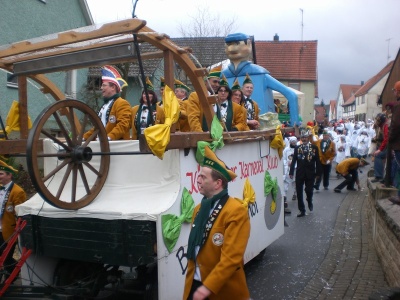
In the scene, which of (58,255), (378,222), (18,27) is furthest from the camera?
(18,27)

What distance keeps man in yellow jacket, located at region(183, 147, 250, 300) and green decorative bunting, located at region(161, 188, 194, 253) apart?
2.45 feet

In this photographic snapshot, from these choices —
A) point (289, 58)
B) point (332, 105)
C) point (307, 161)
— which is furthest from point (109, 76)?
point (332, 105)

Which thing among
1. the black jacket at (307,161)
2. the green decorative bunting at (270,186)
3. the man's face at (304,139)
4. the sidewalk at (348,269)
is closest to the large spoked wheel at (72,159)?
the green decorative bunting at (270,186)

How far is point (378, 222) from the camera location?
7.17 m

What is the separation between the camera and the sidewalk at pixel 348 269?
19.1 ft

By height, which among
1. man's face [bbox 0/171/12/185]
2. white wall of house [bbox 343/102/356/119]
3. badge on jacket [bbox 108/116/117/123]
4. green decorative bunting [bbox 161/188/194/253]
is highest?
badge on jacket [bbox 108/116/117/123]

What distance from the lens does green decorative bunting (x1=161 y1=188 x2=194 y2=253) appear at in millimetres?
4266

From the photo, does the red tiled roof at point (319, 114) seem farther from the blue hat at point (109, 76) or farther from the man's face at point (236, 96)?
the blue hat at point (109, 76)

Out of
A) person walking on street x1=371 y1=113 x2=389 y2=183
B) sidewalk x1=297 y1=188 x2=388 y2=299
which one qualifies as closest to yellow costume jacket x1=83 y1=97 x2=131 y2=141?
sidewalk x1=297 y1=188 x2=388 y2=299

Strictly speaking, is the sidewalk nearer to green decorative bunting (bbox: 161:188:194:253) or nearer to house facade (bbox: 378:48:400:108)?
green decorative bunting (bbox: 161:188:194:253)

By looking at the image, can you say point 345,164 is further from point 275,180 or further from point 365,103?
point 365,103

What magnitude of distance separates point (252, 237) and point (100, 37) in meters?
3.35

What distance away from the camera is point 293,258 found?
289 inches

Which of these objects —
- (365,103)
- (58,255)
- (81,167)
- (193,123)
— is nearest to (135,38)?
(81,167)
